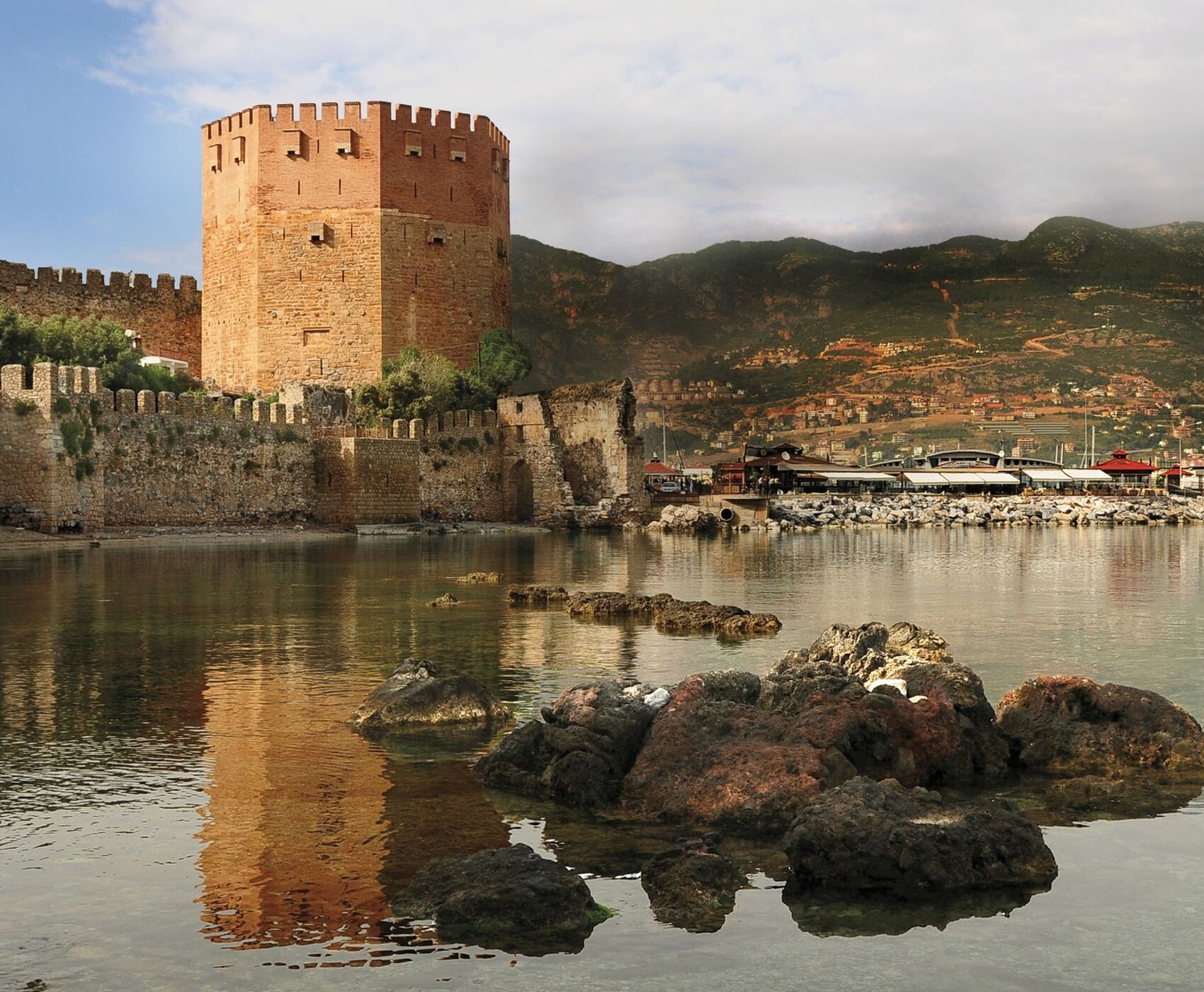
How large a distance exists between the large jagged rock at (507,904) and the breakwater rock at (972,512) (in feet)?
115

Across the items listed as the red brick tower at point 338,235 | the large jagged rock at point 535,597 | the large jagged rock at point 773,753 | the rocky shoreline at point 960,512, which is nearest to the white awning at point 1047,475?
the rocky shoreline at point 960,512

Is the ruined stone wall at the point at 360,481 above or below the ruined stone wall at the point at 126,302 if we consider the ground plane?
below

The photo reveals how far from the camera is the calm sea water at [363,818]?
4.61 meters

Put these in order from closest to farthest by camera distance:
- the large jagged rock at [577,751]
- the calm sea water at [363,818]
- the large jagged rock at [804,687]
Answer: the calm sea water at [363,818], the large jagged rock at [577,751], the large jagged rock at [804,687]

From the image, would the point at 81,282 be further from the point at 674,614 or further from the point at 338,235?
the point at 674,614

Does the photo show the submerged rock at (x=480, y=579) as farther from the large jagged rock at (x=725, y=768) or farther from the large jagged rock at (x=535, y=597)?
the large jagged rock at (x=725, y=768)

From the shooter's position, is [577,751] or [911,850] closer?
[911,850]

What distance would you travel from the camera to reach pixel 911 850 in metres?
5.43

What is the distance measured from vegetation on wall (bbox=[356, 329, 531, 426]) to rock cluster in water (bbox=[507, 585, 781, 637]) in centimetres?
2135

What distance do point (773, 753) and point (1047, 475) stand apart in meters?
55.7

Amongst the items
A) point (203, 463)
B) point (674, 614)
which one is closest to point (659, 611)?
point (674, 614)

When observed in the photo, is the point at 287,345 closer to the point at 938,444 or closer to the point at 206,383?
the point at 206,383

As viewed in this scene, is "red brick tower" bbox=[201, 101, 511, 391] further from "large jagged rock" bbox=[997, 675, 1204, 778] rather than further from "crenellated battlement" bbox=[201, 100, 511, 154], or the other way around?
"large jagged rock" bbox=[997, 675, 1204, 778]

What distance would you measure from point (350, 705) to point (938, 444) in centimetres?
6726
